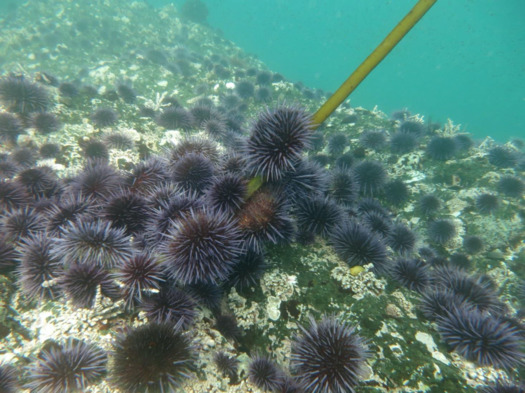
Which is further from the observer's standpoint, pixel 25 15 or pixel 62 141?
pixel 25 15

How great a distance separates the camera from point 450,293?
4000 millimetres

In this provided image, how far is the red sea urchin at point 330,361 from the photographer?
2727mm

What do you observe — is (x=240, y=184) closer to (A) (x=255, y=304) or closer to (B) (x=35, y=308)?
(A) (x=255, y=304)

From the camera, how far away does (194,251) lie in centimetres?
297

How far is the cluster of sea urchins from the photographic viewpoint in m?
2.79

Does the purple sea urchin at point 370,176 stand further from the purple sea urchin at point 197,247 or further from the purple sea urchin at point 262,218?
the purple sea urchin at point 197,247

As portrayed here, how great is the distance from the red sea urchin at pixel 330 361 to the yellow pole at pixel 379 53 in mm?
2529

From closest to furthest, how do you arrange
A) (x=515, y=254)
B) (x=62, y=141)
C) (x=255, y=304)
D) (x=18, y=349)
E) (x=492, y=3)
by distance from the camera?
Answer: (x=18, y=349)
(x=255, y=304)
(x=515, y=254)
(x=62, y=141)
(x=492, y=3)

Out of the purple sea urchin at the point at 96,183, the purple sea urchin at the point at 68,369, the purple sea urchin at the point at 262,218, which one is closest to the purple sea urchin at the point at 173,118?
the purple sea urchin at the point at 96,183

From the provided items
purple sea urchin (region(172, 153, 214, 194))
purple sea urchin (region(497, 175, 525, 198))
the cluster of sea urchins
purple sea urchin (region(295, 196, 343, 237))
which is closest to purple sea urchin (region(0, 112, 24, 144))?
the cluster of sea urchins

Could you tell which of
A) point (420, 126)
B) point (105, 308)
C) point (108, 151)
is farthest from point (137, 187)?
point (420, 126)

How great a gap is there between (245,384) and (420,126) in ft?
36.6

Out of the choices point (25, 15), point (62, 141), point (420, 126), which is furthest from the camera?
point (25, 15)

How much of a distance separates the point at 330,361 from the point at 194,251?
6.17 feet
